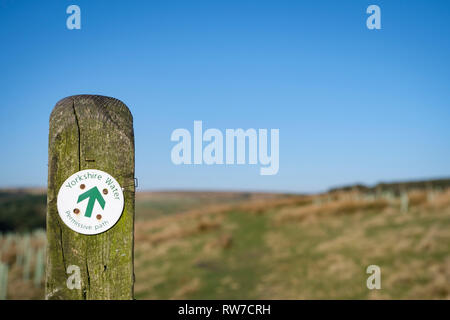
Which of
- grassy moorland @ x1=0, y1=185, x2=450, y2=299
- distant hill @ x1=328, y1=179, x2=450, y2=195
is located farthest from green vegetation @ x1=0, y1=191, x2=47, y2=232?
distant hill @ x1=328, y1=179, x2=450, y2=195

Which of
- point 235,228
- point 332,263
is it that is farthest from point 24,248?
point 332,263

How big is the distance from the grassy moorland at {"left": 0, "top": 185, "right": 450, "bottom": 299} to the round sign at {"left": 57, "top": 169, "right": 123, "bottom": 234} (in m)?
8.49

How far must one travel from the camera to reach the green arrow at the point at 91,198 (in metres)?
1.79

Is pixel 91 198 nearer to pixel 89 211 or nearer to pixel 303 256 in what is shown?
pixel 89 211

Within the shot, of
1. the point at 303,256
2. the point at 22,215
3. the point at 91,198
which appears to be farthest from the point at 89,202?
the point at 22,215

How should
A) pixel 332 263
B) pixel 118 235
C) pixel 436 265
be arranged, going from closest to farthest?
pixel 118 235 → pixel 436 265 → pixel 332 263

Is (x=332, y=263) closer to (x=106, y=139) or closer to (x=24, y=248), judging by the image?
(x=106, y=139)

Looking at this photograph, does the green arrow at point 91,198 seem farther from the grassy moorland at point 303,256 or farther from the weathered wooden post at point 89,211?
the grassy moorland at point 303,256

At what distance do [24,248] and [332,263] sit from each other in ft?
41.1

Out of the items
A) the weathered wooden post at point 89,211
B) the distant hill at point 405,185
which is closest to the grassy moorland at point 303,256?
the weathered wooden post at point 89,211
